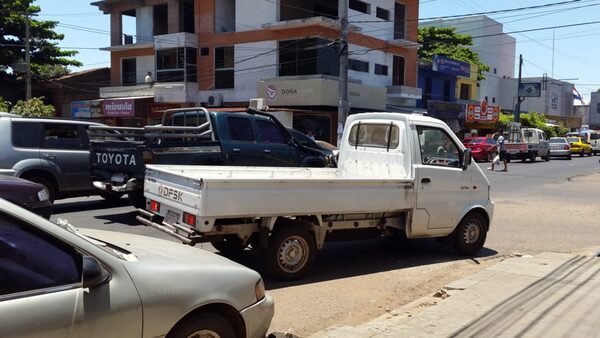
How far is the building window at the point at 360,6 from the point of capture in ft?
109

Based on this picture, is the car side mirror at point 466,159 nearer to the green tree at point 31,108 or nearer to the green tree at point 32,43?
the green tree at point 31,108

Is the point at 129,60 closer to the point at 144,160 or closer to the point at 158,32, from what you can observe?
the point at 158,32

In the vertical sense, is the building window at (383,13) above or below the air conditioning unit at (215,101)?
above

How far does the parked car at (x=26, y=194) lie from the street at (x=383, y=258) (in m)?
2.21

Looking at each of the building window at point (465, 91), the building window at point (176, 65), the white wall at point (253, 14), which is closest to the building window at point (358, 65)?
the white wall at point (253, 14)

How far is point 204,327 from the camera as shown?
3.46 m

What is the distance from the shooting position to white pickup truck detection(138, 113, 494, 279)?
6074 millimetres

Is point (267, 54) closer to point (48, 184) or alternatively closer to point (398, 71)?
point (398, 71)

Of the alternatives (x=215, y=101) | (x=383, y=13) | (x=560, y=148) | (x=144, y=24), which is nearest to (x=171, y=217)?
(x=215, y=101)

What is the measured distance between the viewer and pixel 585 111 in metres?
106

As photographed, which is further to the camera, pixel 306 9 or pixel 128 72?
pixel 128 72

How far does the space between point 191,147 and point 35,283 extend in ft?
23.3

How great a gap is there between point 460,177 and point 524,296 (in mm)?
2402

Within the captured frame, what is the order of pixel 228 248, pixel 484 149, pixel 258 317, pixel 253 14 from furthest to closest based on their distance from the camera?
pixel 484 149
pixel 253 14
pixel 228 248
pixel 258 317
